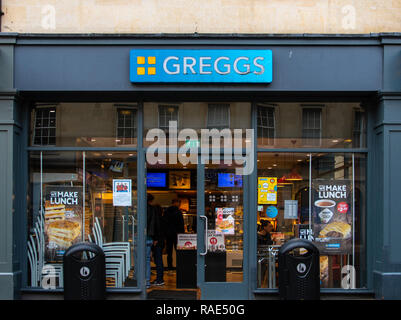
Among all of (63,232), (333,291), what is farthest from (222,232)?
(63,232)

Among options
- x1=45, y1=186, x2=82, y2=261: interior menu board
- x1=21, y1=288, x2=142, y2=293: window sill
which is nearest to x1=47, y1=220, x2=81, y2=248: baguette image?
x1=45, y1=186, x2=82, y2=261: interior menu board

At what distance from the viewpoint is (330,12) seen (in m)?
7.53

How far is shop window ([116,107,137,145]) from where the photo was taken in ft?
25.3

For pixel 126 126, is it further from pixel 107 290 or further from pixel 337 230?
pixel 337 230

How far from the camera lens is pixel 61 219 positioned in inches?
300

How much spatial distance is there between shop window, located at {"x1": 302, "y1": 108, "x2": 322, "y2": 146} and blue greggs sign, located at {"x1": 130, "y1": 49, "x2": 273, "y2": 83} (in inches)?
40.2

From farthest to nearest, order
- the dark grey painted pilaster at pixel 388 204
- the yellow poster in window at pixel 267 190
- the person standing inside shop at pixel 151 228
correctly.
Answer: the person standing inside shop at pixel 151 228 < the yellow poster in window at pixel 267 190 < the dark grey painted pilaster at pixel 388 204

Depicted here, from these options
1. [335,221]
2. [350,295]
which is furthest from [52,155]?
[350,295]

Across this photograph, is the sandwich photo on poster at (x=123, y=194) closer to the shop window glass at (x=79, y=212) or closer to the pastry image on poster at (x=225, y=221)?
the shop window glass at (x=79, y=212)

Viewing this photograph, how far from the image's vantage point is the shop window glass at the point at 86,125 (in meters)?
7.70

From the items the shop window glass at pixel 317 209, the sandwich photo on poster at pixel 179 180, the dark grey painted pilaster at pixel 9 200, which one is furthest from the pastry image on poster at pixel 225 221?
the sandwich photo on poster at pixel 179 180

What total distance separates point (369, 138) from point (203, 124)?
284 centimetres

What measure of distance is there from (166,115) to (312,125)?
2529 millimetres

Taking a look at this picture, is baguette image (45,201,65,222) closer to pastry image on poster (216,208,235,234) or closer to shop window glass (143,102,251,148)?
shop window glass (143,102,251,148)
